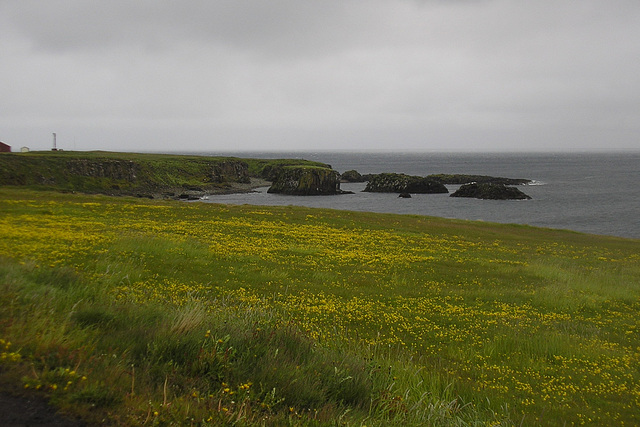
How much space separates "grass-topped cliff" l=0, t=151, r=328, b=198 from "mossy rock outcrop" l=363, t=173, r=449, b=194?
137 ft

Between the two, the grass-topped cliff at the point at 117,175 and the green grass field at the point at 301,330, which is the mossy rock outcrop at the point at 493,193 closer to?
the grass-topped cliff at the point at 117,175

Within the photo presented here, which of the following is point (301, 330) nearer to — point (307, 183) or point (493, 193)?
point (493, 193)

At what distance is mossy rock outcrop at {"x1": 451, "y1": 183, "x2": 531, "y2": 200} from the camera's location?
107 meters

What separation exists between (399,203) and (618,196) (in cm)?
5548

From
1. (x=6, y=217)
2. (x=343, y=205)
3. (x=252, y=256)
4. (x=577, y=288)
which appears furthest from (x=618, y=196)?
(x=6, y=217)

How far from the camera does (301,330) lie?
1046 cm

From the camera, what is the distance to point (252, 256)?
20.4 m

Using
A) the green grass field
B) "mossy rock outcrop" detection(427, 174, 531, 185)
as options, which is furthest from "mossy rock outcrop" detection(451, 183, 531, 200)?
the green grass field

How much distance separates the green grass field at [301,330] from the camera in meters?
5.35

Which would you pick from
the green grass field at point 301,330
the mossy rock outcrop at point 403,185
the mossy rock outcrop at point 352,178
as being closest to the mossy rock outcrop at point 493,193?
the mossy rock outcrop at point 403,185

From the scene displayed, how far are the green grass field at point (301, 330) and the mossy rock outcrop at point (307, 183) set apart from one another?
325 ft

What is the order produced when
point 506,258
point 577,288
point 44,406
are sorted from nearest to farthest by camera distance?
point 44,406, point 577,288, point 506,258

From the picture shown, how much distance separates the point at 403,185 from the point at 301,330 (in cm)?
12443

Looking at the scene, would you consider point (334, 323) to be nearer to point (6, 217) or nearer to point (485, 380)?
point (485, 380)
